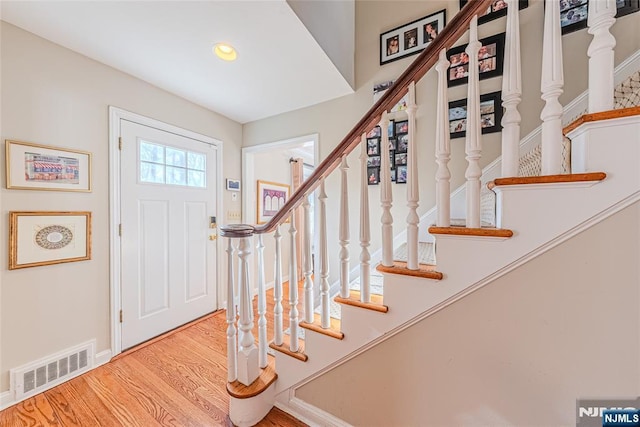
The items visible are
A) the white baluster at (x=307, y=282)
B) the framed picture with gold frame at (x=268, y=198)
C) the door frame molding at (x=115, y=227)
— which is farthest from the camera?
the framed picture with gold frame at (x=268, y=198)

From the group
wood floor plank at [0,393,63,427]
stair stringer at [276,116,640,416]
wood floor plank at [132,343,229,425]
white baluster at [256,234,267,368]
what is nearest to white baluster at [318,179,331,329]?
stair stringer at [276,116,640,416]

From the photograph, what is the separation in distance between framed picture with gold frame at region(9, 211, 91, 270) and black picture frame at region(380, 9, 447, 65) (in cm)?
270

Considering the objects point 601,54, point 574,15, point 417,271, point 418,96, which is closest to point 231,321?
point 417,271

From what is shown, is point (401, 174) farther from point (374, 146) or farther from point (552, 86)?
point (552, 86)

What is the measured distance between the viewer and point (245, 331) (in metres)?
1.27

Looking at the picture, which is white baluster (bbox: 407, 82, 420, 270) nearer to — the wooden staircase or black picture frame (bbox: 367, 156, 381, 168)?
the wooden staircase

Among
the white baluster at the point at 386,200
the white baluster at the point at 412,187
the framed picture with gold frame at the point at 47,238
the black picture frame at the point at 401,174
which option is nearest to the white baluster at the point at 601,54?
the white baluster at the point at 412,187

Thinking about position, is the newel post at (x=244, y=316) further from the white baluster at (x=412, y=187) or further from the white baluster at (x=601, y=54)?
the white baluster at (x=601, y=54)

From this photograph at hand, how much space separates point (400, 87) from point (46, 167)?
2.17 meters

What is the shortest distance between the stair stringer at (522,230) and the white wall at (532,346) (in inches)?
1.6

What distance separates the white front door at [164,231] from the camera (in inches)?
76.3

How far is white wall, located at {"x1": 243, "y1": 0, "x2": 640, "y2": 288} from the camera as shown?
1459 mm

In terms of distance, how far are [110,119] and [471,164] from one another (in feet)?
7.92

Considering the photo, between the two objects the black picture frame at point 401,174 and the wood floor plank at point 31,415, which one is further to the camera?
the black picture frame at point 401,174
